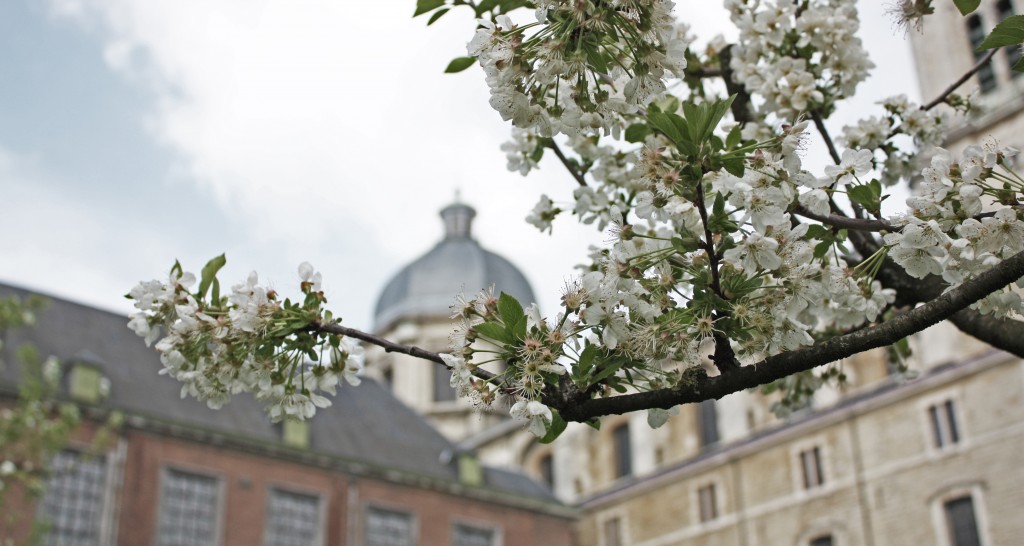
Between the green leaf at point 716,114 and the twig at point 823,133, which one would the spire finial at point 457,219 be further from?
the green leaf at point 716,114

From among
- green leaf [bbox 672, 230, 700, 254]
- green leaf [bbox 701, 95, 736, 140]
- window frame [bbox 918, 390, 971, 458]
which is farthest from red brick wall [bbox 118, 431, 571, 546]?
green leaf [bbox 701, 95, 736, 140]

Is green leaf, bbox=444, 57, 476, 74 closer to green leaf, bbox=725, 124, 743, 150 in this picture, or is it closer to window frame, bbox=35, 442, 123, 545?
green leaf, bbox=725, 124, 743, 150

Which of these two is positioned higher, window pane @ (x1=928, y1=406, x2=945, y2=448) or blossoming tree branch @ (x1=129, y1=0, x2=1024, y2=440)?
window pane @ (x1=928, y1=406, x2=945, y2=448)

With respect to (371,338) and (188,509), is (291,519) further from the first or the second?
(371,338)

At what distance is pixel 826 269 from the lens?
414 cm

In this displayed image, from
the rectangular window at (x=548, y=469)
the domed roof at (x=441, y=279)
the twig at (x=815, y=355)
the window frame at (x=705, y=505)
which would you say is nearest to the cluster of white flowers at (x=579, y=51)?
the twig at (x=815, y=355)

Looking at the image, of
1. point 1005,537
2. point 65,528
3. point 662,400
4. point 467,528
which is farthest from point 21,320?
point 1005,537

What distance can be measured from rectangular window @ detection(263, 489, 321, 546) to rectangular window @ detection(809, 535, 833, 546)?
41.5ft

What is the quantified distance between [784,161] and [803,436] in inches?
1196

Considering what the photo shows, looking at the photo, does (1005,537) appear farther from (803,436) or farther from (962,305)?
(962,305)

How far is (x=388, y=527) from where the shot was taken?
31.6m

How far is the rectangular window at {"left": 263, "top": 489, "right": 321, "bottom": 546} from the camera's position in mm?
29750

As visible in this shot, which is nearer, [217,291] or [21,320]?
[217,291]

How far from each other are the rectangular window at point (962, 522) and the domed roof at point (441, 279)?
22949mm
